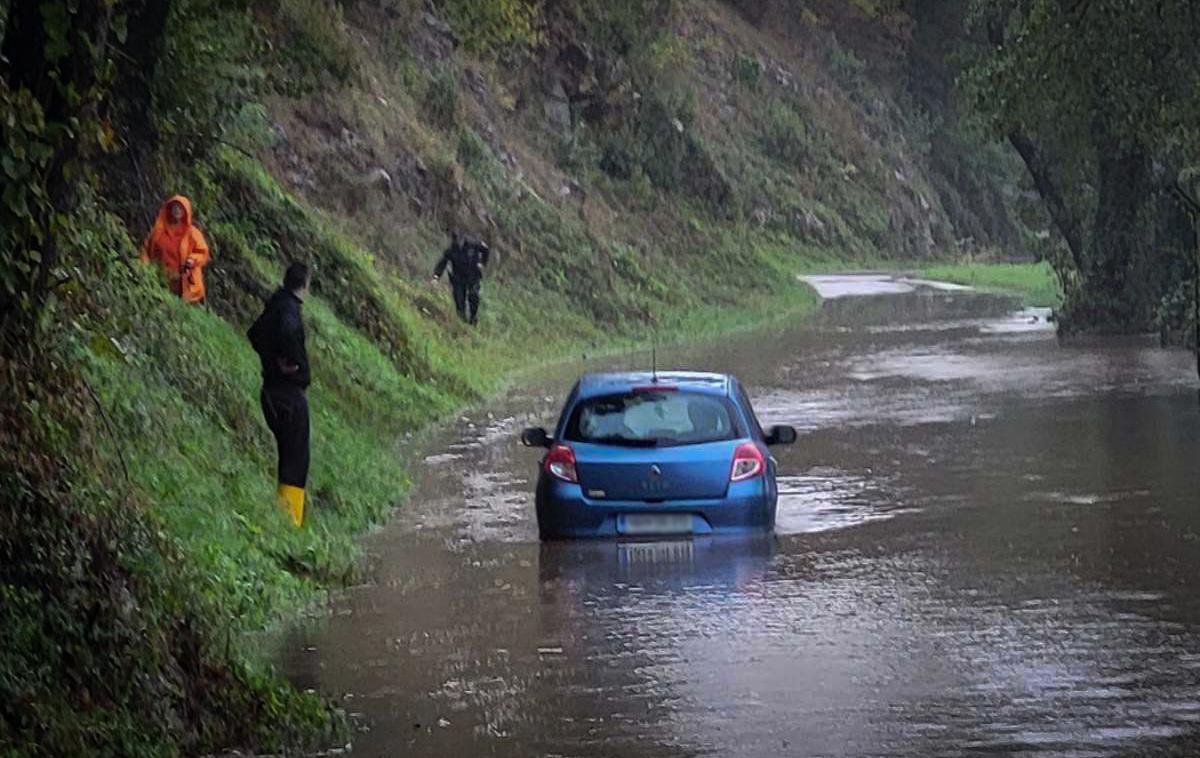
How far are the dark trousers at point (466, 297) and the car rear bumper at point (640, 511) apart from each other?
2282 centimetres

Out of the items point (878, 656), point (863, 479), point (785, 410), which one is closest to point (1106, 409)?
point (785, 410)

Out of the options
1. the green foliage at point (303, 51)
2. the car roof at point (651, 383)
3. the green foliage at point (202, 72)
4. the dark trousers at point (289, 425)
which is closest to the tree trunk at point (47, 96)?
the dark trousers at point (289, 425)

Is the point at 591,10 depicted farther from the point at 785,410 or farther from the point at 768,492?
the point at 768,492

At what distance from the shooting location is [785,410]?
91.6ft

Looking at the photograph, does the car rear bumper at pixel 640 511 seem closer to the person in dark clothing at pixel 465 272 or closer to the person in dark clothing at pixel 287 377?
the person in dark clothing at pixel 287 377

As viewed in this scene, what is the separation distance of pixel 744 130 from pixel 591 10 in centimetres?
2378

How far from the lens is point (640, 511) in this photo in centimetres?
1595

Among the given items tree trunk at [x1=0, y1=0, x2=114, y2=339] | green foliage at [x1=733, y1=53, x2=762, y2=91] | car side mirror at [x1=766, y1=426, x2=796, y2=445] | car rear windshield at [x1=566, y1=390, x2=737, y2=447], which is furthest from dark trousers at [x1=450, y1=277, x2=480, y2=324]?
green foliage at [x1=733, y1=53, x2=762, y2=91]

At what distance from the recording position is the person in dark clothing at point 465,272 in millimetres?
38531

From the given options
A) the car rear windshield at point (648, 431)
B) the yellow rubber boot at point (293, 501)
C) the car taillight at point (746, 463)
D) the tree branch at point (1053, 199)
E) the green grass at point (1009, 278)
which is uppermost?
the tree branch at point (1053, 199)

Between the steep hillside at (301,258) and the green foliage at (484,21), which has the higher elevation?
the green foliage at (484,21)

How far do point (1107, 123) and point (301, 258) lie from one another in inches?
606

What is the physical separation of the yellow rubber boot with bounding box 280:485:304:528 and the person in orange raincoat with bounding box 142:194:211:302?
15.6ft

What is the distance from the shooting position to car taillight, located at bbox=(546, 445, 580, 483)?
1603 cm
